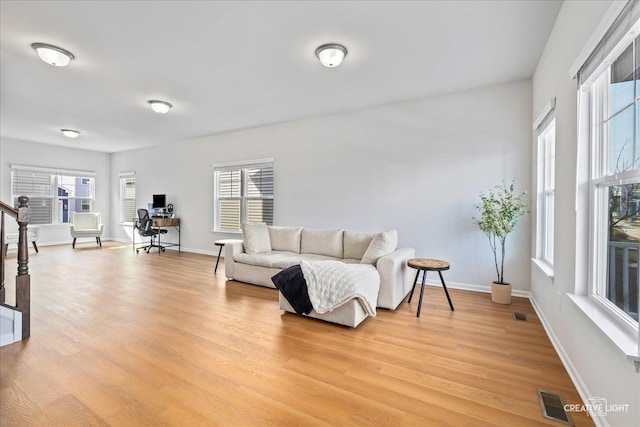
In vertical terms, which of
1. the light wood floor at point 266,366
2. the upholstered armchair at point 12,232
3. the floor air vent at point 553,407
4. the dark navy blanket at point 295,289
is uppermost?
the upholstered armchair at point 12,232

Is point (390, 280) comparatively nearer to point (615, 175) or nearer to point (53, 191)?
point (615, 175)

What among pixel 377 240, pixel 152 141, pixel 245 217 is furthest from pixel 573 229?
pixel 152 141

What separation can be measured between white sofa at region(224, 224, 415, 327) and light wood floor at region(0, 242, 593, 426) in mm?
190

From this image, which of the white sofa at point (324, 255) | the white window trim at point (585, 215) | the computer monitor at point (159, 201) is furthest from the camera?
the computer monitor at point (159, 201)

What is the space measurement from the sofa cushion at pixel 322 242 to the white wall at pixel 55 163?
267 inches

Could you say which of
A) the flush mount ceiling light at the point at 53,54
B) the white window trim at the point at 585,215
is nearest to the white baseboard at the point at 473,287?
the white window trim at the point at 585,215

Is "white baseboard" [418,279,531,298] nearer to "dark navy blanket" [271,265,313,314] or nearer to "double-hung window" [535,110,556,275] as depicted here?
"double-hung window" [535,110,556,275]

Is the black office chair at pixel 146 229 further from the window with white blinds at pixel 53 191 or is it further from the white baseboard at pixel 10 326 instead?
the white baseboard at pixel 10 326

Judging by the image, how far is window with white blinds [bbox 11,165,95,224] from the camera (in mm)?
7098

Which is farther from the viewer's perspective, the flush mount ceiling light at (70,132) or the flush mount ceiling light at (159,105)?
the flush mount ceiling light at (70,132)

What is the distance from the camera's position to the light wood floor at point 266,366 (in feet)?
5.14

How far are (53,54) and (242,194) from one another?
3.64m

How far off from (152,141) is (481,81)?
713cm

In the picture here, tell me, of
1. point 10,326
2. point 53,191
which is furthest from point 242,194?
point 53,191
